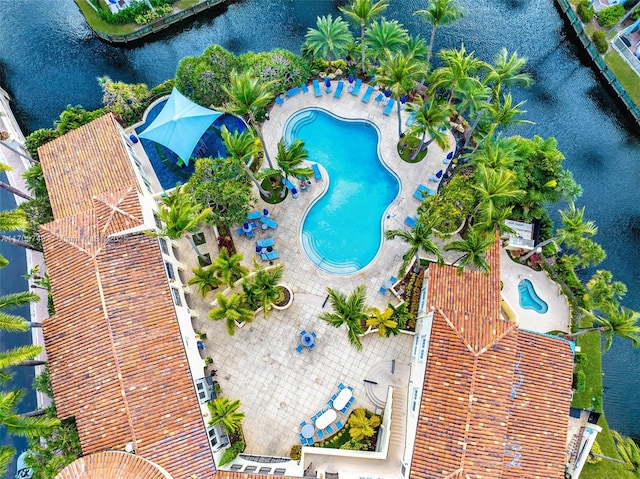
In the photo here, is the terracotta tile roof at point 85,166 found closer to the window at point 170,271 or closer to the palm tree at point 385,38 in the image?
the window at point 170,271

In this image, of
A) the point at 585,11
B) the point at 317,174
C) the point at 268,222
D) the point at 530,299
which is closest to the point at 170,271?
the point at 268,222

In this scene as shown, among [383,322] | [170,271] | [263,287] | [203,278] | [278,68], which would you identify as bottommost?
[170,271]

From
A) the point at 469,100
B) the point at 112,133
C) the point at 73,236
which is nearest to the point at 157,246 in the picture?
the point at 73,236

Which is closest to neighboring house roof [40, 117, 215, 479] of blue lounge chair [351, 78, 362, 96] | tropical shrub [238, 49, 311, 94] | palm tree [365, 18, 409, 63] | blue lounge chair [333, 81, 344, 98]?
tropical shrub [238, 49, 311, 94]

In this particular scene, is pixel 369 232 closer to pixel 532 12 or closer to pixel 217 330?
pixel 217 330

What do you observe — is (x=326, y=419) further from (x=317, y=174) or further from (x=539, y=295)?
(x=539, y=295)

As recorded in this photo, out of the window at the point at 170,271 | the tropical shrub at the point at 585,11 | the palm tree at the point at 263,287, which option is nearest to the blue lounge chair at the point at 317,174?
the palm tree at the point at 263,287

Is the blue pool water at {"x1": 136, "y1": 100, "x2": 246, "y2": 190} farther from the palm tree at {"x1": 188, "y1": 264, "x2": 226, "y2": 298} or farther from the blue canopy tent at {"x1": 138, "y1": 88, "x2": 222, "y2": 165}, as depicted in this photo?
the palm tree at {"x1": 188, "y1": 264, "x2": 226, "y2": 298}
